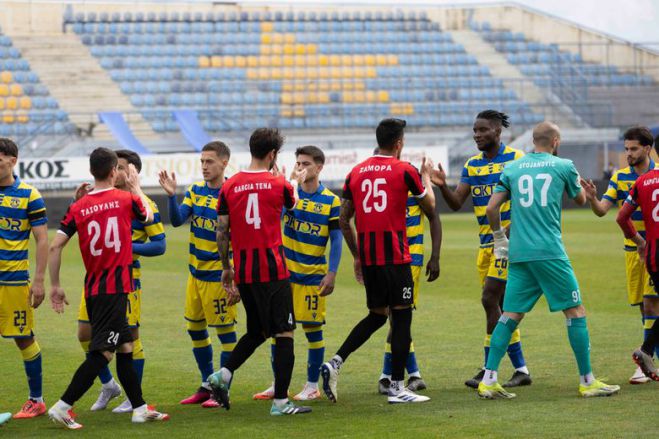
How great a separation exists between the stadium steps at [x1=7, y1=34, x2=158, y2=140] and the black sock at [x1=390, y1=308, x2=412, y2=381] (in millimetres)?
30951

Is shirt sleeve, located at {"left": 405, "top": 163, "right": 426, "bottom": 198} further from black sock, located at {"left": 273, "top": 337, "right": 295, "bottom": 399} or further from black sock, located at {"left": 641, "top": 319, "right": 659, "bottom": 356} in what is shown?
black sock, located at {"left": 641, "top": 319, "right": 659, "bottom": 356}

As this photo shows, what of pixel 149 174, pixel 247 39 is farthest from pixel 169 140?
pixel 247 39

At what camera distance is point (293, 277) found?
28.0 feet

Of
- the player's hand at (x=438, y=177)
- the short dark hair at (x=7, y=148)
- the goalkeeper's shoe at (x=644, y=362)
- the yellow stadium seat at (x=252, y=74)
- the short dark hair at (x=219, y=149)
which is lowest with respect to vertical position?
the goalkeeper's shoe at (x=644, y=362)

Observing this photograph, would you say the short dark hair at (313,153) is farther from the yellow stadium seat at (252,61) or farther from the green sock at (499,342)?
the yellow stadium seat at (252,61)

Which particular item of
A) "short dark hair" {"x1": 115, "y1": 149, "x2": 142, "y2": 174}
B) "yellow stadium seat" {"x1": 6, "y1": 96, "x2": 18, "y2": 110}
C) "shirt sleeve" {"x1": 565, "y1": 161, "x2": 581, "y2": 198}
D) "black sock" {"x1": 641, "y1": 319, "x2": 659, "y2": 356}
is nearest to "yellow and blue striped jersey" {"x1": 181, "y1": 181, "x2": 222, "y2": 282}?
"short dark hair" {"x1": 115, "y1": 149, "x2": 142, "y2": 174}

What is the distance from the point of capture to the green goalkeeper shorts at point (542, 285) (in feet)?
26.0

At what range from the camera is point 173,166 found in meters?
34.1

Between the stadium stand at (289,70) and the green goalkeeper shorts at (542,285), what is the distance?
103 feet

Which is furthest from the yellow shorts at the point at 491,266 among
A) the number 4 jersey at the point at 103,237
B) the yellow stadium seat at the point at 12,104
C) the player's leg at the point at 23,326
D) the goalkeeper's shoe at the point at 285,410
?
the yellow stadium seat at the point at 12,104

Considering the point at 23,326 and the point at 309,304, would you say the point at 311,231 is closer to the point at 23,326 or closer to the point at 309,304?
the point at 309,304

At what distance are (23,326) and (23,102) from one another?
1296 inches

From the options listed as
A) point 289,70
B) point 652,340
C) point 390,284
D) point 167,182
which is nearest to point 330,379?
point 390,284


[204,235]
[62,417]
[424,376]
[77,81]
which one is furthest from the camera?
[77,81]
